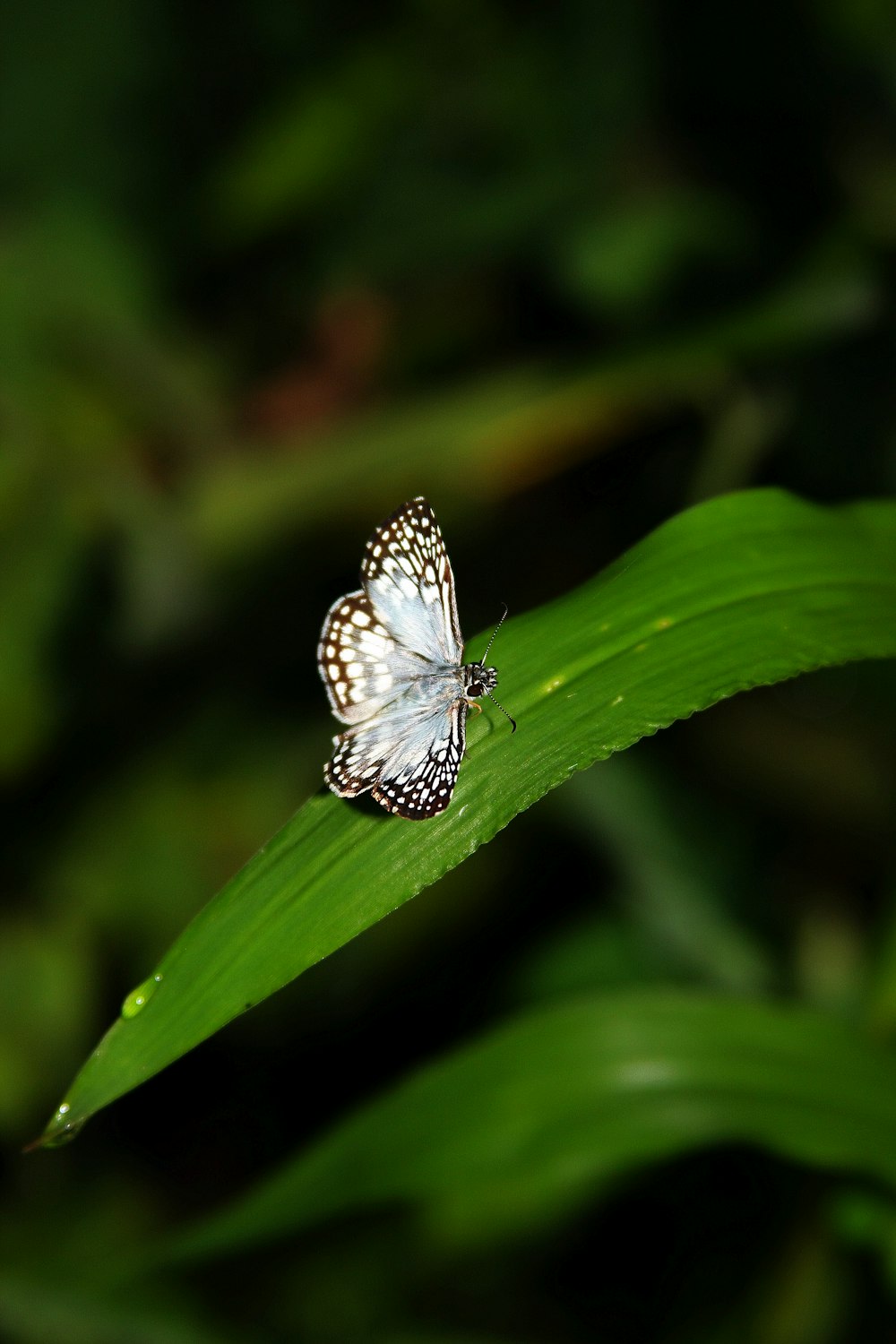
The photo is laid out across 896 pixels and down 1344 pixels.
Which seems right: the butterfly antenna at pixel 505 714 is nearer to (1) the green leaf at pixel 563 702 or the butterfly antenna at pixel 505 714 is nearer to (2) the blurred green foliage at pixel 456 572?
(1) the green leaf at pixel 563 702

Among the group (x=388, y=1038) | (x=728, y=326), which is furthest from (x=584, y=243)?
(x=388, y=1038)

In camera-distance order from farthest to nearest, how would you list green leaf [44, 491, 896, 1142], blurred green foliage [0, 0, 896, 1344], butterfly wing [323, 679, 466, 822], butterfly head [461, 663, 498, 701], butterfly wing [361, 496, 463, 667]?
blurred green foliage [0, 0, 896, 1344]
butterfly wing [361, 496, 463, 667]
butterfly head [461, 663, 498, 701]
butterfly wing [323, 679, 466, 822]
green leaf [44, 491, 896, 1142]

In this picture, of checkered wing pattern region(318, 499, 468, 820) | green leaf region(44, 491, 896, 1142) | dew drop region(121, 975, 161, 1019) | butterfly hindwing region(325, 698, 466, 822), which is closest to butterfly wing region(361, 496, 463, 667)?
checkered wing pattern region(318, 499, 468, 820)

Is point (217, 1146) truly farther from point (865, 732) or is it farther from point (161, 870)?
point (865, 732)

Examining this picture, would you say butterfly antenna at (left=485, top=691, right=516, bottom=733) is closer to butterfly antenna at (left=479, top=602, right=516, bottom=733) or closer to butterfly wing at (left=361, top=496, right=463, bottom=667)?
butterfly antenna at (left=479, top=602, right=516, bottom=733)

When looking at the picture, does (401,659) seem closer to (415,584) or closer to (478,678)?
(415,584)

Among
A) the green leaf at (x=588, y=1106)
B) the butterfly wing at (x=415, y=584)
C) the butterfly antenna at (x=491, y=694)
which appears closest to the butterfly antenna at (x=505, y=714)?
the butterfly antenna at (x=491, y=694)
